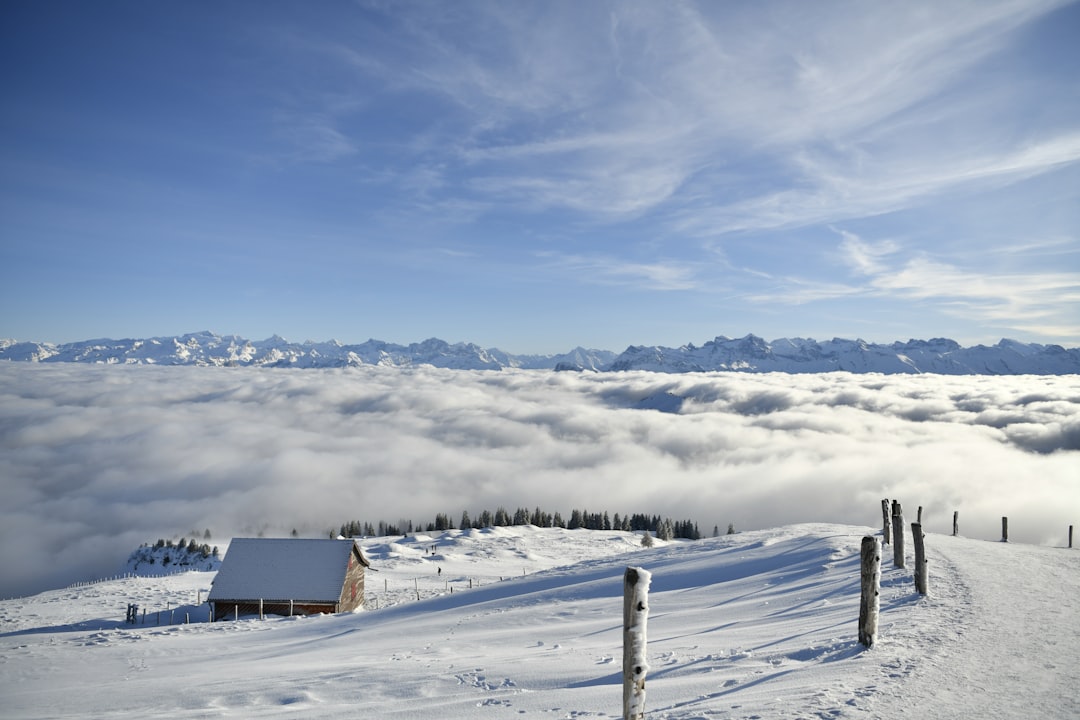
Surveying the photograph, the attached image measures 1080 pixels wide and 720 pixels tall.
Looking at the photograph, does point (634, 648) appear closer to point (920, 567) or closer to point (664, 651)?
point (664, 651)

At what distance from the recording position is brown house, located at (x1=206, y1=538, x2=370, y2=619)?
3669 centimetres

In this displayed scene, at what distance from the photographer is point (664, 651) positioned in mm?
11969

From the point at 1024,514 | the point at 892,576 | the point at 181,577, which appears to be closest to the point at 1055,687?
the point at 892,576

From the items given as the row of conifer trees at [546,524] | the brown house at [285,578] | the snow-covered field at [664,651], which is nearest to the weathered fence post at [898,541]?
the snow-covered field at [664,651]

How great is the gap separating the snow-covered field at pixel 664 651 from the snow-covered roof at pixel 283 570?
736 centimetres

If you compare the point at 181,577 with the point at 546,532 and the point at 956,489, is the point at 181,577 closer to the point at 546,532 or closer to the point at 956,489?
the point at 546,532

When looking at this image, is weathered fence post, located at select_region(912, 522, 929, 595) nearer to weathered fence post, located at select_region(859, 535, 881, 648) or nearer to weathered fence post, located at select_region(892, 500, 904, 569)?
weathered fence post, located at select_region(892, 500, 904, 569)

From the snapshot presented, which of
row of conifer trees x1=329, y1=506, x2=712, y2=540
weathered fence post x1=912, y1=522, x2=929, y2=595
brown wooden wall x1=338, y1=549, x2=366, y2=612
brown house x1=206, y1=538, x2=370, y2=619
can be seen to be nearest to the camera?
weathered fence post x1=912, y1=522, x2=929, y2=595

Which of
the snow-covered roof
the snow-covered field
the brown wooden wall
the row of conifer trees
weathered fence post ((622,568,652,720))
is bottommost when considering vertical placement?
the row of conifer trees

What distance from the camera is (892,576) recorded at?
17.0 meters

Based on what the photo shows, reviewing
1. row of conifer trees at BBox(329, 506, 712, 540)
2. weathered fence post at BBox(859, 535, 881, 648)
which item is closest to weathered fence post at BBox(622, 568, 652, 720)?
weathered fence post at BBox(859, 535, 881, 648)

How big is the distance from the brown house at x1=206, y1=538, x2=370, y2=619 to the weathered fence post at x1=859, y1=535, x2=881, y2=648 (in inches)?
1400

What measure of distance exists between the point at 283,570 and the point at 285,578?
73 cm

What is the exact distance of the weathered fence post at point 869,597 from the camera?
942cm
